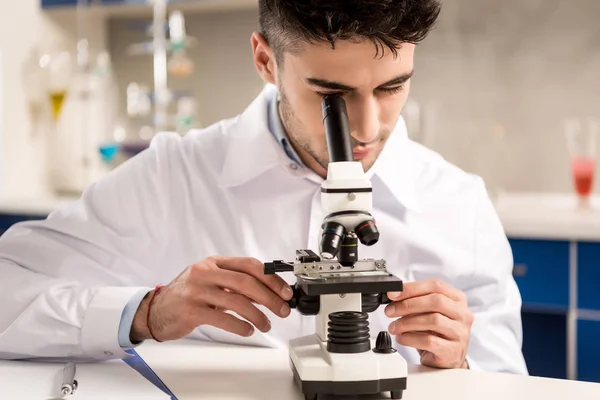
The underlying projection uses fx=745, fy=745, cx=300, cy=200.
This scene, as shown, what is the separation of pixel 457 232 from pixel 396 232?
0.14 metres

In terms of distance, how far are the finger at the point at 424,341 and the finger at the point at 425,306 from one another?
1.6 inches

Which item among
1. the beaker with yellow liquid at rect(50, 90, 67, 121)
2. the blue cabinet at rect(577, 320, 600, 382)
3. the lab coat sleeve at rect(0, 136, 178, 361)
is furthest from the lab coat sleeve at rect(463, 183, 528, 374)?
the beaker with yellow liquid at rect(50, 90, 67, 121)

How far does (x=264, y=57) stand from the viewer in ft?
5.02

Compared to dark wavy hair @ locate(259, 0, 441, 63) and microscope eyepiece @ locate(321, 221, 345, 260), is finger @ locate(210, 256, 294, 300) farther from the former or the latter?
dark wavy hair @ locate(259, 0, 441, 63)

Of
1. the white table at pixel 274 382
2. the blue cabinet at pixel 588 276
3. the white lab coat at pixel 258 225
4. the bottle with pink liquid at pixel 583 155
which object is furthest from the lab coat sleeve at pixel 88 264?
the bottle with pink liquid at pixel 583 155

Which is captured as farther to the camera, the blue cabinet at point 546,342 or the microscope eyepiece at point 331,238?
the blue cabinet at point 546,342

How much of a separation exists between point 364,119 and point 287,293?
0.35 metres

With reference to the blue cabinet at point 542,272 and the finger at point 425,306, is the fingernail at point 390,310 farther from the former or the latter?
the blue cabinet at point 542,272

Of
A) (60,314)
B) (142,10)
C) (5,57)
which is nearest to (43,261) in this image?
(60,314)

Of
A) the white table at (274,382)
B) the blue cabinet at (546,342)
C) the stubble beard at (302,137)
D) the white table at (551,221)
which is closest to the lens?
the white table at (274,382)

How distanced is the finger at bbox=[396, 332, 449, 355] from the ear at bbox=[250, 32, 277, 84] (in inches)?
23.9

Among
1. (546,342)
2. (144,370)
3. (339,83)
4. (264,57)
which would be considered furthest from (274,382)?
(546,342)

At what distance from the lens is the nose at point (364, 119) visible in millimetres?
1259

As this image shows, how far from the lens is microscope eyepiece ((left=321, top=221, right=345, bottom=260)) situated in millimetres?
922
